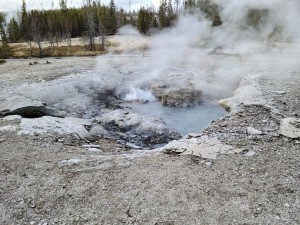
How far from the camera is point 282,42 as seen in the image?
2450 centimetres

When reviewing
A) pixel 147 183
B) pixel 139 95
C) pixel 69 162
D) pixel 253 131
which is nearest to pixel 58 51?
pixel 139 95

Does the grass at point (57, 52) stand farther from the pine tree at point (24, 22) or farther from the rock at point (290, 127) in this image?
the rock at point (290, 127)

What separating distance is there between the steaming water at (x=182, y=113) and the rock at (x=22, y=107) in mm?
4036

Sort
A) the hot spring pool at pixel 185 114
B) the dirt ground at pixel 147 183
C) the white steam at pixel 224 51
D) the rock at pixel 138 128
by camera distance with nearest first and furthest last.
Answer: the dirt ground at pixel 147 183
the rock at pixel 138 128
the hot spring pool at pixel 185 114
the white steam at pixel 224 51

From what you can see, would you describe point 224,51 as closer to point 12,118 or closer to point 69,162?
point 12,118

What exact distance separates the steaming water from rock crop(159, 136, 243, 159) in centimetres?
254

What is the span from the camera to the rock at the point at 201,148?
7.07 m

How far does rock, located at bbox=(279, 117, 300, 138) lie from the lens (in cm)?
775

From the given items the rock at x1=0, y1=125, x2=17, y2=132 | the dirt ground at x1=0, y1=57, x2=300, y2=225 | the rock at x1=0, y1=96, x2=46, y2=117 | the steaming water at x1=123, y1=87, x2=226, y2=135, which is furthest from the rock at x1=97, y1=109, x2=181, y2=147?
the rock at x1=0, y1=125, x2=17, y2=132

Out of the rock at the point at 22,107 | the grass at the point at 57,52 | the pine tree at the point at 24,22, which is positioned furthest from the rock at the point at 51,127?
the pine tree at the point at 24,22

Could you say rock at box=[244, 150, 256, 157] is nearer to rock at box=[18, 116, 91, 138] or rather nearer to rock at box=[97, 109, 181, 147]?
rock at box=[97, 109, 181, 147]

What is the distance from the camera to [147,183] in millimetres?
5848

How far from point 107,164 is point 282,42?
73.2 ft

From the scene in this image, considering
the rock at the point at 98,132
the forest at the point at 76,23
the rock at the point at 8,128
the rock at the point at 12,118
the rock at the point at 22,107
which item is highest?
the forest at the point at 76,23
